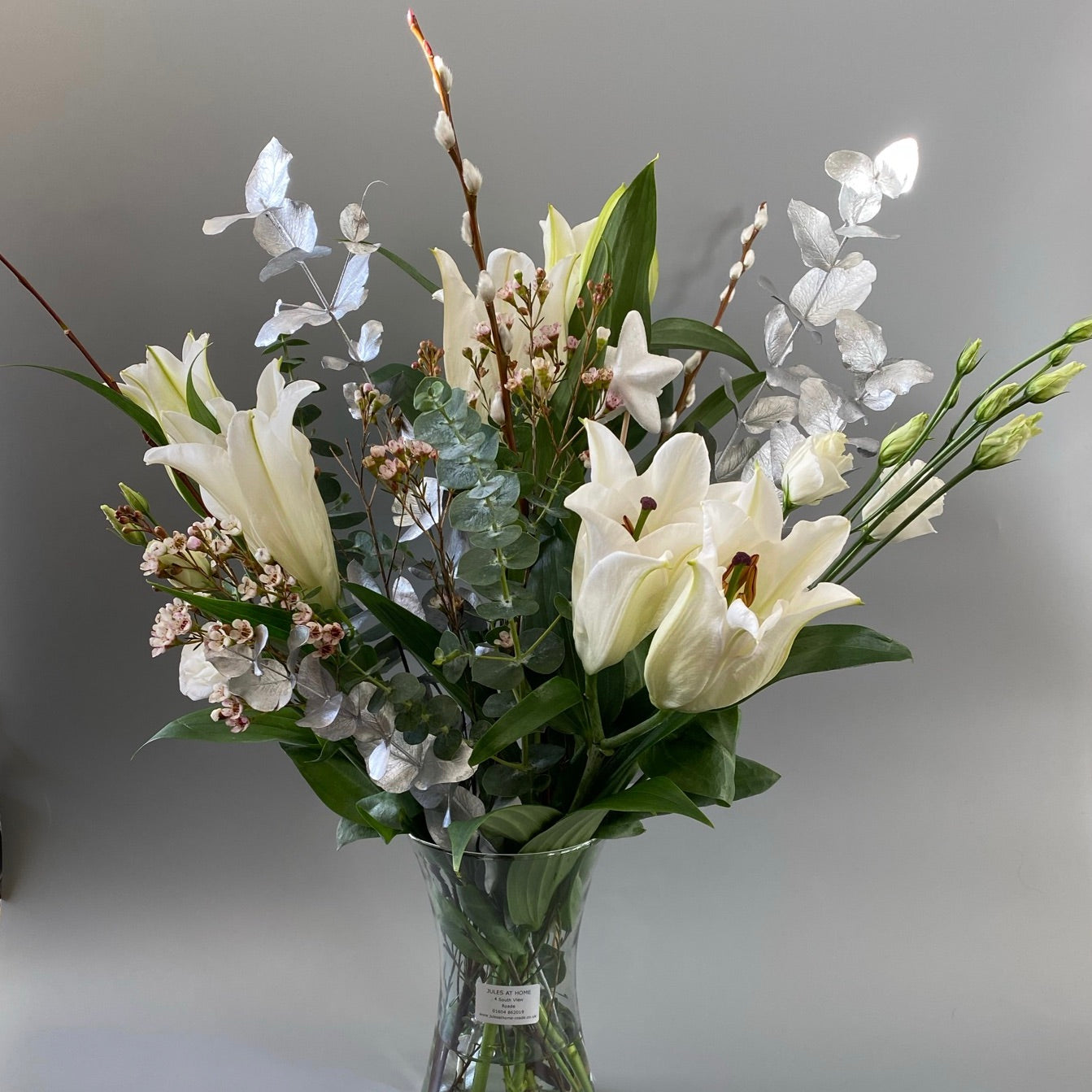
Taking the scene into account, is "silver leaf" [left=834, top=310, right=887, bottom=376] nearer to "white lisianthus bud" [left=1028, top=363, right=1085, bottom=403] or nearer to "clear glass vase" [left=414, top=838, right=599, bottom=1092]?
"white lisianthus bud" [left=1028, top=363, right=1085, bottom=403]

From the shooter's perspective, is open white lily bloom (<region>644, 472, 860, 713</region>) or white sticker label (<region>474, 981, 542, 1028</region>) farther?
white sticker label (<region>474, 981, 542, 1028</region>)

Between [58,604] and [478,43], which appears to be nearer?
[478,43]

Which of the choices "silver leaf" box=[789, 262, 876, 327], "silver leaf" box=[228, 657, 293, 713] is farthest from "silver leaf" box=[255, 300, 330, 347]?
"silver leaf" box=[789, 262, 876, 327]

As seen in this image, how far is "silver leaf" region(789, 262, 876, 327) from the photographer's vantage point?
2.25 ft

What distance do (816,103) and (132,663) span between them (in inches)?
36.4

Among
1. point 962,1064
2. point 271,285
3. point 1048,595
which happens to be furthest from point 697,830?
point 271,285

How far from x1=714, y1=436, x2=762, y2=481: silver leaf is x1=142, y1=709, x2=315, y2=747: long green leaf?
0.33m

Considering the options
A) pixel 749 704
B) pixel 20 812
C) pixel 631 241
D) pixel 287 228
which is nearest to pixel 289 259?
pixel 287 228

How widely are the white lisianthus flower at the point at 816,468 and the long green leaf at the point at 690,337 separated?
0.60 ft

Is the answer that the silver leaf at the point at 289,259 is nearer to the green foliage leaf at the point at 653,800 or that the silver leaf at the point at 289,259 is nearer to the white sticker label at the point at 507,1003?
the green foliage leaf at the point at 653,800

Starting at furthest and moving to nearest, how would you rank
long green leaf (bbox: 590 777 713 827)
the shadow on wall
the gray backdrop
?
the shadow on wall, the gray backdrop, long green leaf (bbox: 590 777 713 827)

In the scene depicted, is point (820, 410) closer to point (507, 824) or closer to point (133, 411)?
point (507, 824)

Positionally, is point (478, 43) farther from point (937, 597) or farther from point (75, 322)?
point (937, 597)

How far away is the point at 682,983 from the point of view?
1036 millimetres
